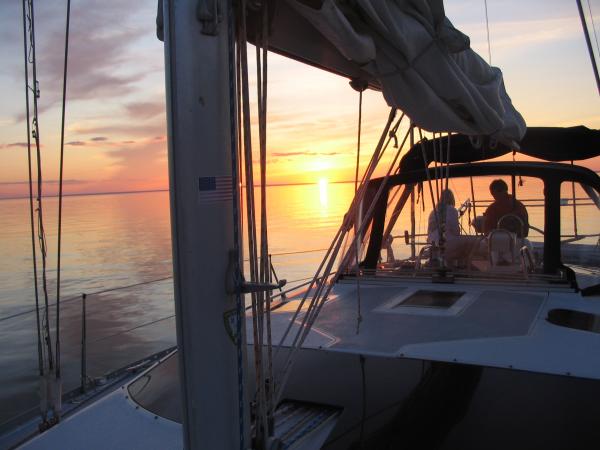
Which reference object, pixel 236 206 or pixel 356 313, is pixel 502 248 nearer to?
pixel 356 313

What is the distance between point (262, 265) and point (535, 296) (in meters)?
3.02

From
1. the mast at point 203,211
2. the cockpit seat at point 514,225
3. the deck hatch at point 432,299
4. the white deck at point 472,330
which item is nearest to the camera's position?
the mast at point 203,211

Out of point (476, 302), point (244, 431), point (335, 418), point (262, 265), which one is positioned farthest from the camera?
point (476, 302)

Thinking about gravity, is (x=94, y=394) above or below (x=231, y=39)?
below

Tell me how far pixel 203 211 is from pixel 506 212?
4463 millimetres

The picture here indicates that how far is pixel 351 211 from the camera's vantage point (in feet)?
8.73

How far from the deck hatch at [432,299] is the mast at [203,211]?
2445mm

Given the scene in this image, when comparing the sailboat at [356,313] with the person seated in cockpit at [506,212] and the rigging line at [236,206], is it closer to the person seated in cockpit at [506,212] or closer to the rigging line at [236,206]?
the rigging line at [236,206]

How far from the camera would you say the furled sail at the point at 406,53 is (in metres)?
2.02

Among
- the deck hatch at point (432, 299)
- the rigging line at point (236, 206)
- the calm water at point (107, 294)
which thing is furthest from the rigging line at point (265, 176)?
the calm water at point (107, 294)

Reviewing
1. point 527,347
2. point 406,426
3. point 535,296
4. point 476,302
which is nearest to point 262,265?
point 406,426

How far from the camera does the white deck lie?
9.08 feet

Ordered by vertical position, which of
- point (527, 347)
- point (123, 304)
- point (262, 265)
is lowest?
point (123, 304)

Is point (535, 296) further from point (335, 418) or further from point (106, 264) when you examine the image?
point (106, 264)
